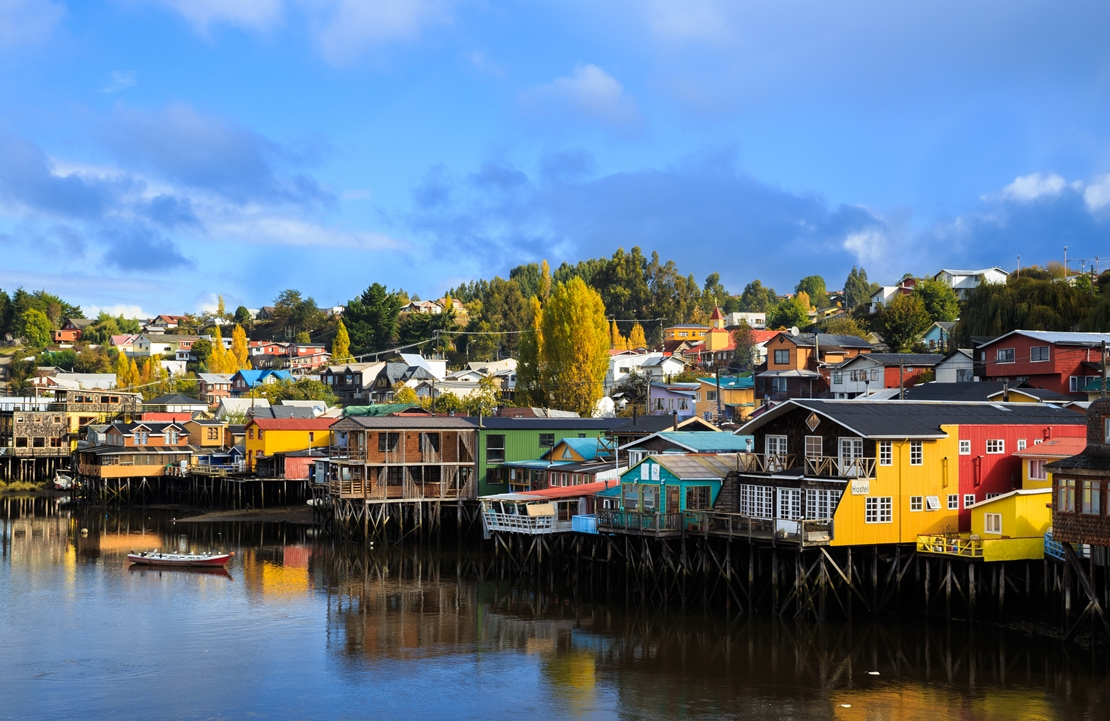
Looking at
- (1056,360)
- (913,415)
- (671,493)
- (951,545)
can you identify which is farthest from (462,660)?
(1056,360)

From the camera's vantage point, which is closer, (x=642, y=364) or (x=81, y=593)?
(x=81, y=593)

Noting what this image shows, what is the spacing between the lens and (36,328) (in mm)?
168125

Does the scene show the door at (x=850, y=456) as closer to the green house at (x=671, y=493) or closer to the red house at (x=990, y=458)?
the red house at (x=990, y=458)

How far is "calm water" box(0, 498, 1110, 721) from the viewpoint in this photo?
2888 centimetres

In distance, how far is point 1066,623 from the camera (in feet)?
111

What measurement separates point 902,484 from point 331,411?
230 ft

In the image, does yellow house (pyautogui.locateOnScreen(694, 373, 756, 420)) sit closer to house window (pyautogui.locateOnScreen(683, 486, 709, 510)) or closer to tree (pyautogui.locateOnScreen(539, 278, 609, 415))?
tree (pyautogui.locateOnScreen(539, 278, 609, 415))

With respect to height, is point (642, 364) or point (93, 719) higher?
point (642, 364)

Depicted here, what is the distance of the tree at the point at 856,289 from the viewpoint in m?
179

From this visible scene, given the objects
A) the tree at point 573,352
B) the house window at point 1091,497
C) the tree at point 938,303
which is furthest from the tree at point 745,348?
the house window at point 1091,497

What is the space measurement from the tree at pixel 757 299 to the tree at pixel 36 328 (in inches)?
4505

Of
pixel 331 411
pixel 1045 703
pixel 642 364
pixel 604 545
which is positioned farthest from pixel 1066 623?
pixel 642 364

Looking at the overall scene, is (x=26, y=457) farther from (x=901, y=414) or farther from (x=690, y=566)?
(x=901, y=414)

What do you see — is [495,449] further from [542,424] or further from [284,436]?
[284,436]
